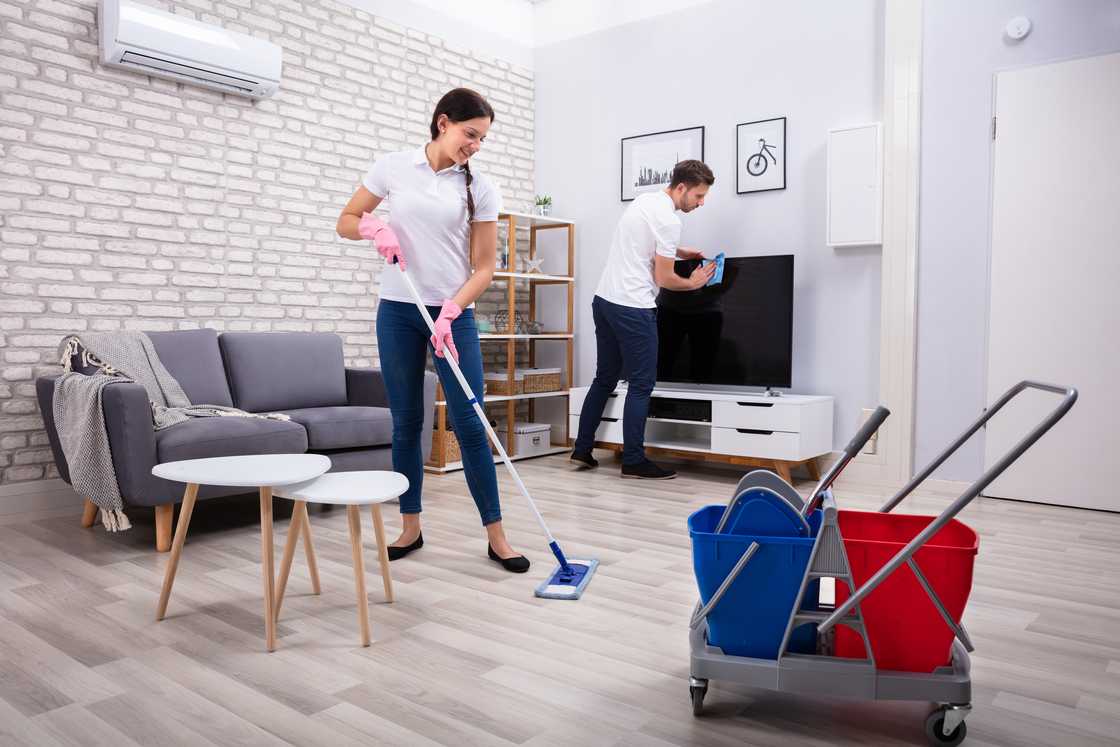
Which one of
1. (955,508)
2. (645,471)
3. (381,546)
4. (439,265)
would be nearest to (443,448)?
(645,471)

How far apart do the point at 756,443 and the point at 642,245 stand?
111 cm

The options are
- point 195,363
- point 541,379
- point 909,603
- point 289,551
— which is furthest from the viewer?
point 541,379

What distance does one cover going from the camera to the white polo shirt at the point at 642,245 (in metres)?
4.13

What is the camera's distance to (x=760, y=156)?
451 cm

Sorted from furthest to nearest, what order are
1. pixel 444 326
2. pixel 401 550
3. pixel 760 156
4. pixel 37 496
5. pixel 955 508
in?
pixel 760 156
pixel 37 496
pixel 401 550
pixel 444 326
pixel 955 508

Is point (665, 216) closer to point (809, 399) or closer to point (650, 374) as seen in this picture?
point (650, 374)

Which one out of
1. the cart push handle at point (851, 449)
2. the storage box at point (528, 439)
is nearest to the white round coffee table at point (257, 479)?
the cart push handle at point (851, 449)

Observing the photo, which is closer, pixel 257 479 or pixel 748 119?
pixel 257 479

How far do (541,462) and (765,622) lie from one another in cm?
327

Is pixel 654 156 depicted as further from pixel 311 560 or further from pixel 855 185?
pixel 311 560

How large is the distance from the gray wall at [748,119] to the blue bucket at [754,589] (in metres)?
2.83

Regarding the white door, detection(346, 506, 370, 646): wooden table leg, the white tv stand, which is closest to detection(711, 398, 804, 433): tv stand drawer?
the white tv stand

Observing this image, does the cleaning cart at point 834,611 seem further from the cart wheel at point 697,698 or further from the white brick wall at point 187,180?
the white brick wall at point 187,180

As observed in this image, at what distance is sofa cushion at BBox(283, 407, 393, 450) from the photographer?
3.41 meters
